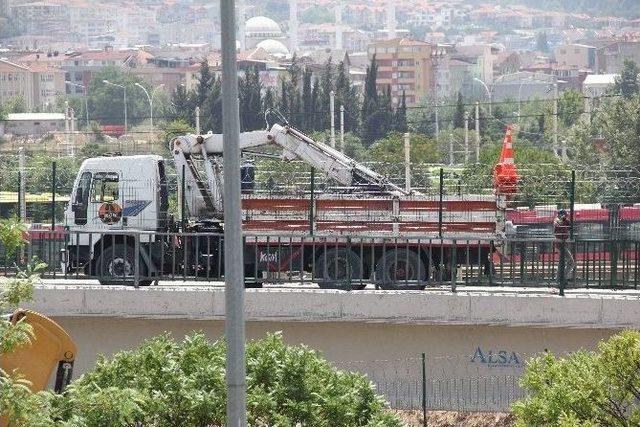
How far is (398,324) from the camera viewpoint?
19.3 m

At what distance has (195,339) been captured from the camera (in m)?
15.1

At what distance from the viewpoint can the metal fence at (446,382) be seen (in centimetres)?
1881

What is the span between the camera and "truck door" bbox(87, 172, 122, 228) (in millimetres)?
25766

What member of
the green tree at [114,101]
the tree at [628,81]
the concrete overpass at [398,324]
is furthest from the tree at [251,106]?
the concrete overpass at [398,324]

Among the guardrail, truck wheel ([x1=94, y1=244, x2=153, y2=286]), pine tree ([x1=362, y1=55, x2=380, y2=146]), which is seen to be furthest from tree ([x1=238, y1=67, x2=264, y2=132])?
the guardrail

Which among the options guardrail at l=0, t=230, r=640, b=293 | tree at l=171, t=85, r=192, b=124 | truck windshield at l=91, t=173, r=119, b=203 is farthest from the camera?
tree at l=171, t=85, r=192, b=124

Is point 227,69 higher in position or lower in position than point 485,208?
higher

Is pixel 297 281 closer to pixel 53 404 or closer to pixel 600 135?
pixel 53 404

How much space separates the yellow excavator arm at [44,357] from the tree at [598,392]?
3711 mm

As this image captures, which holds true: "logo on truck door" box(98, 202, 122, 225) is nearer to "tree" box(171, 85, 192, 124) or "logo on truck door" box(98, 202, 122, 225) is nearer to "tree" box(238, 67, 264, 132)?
"tree" box(171, 85, 192, 124)

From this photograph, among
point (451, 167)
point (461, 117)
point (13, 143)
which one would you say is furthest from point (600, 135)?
point (13, 143)

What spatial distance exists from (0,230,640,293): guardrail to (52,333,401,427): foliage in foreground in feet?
18.4

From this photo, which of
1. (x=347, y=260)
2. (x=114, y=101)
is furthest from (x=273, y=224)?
(x=114, y=101)

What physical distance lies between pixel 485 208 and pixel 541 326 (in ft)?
19.9
